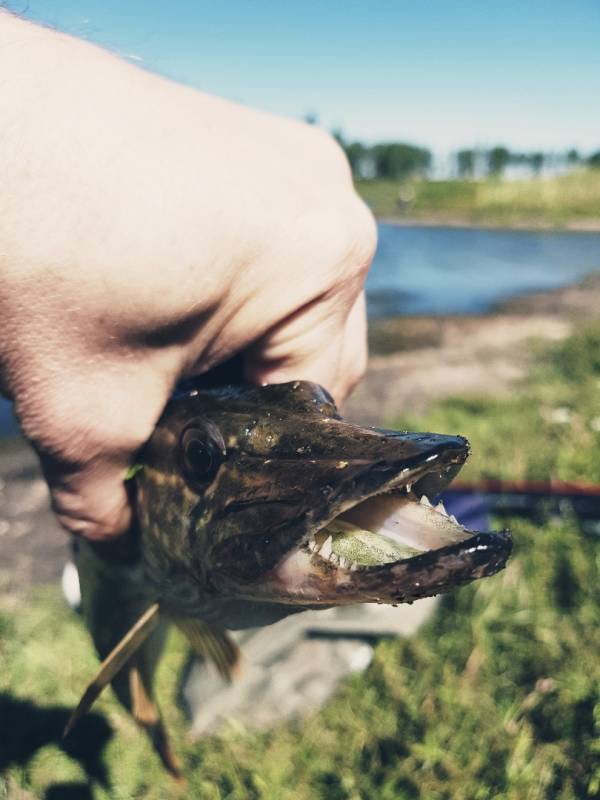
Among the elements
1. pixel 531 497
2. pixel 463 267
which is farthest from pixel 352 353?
pixel 463 267

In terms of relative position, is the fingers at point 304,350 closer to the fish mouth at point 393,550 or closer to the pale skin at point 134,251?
the pale skin at point 134,251

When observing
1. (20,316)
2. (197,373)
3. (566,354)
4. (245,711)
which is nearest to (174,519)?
(197,373)

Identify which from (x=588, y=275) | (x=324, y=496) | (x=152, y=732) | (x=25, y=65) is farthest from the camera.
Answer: (x=588, y=275)

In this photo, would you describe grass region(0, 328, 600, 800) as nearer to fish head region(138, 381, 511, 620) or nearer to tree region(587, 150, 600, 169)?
fish head region(138, 381, 511, 620)

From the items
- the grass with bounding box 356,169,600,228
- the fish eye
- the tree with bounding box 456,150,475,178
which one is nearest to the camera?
the fish eye

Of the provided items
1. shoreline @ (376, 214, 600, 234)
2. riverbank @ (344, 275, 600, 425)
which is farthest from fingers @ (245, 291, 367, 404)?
shoreline @ (376, 214, 600, 234)

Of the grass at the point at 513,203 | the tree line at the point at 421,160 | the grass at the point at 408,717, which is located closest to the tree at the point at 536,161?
the tree line at the point at 421,160

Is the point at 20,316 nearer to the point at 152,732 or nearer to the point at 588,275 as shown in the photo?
the point at 152,732

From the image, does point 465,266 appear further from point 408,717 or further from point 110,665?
point 110,665
